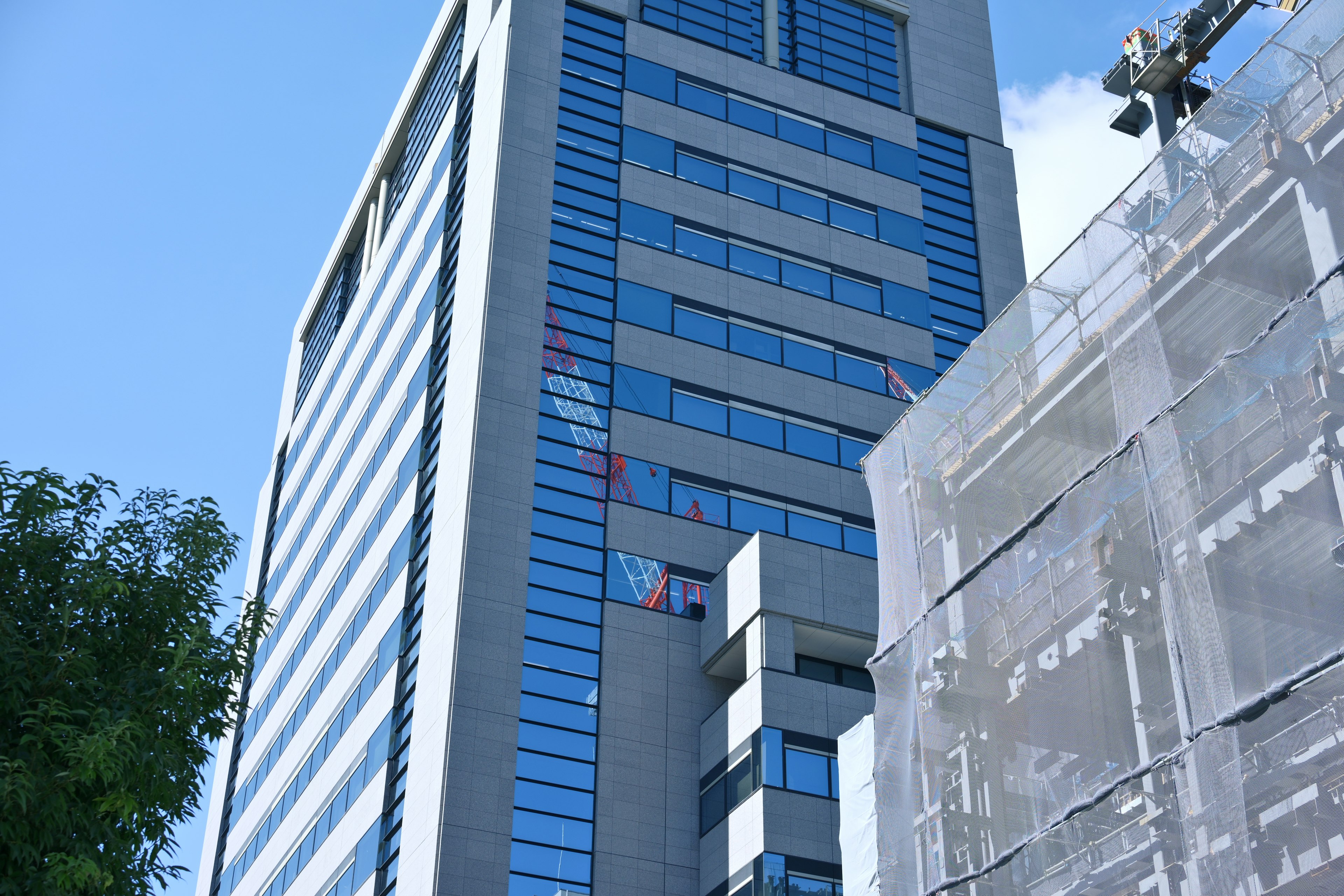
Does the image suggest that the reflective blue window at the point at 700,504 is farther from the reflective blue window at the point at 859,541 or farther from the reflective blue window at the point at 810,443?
the reflective blue window at the point at 859,541

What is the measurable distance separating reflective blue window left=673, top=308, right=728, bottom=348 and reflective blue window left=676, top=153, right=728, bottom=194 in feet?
20.4

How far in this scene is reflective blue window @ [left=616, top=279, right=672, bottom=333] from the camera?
176 ft

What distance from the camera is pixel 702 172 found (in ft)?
192

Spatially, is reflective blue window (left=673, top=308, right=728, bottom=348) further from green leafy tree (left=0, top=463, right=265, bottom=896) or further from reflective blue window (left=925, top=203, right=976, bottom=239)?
green leafy tree (left=0, top=463, right=265, bottom=896)

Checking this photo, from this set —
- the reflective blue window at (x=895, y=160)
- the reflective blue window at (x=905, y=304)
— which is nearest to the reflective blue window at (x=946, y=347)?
the reflective blue window at (x=905, y=304)

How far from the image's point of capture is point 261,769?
65188 mm

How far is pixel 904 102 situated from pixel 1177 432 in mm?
50283

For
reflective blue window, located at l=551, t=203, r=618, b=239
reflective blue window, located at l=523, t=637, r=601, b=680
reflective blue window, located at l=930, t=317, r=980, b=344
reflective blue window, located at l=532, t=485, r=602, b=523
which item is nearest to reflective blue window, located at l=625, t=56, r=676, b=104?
reflective blue window, located at l=551, t=203, r=618, b=239

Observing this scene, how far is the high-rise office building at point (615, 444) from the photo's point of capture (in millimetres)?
42969

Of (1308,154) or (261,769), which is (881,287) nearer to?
(261,769)

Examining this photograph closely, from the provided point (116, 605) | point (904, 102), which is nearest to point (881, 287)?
point (904, 102)

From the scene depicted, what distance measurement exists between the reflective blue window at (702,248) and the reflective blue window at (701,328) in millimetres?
2460

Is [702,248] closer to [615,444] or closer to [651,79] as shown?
[651,79]

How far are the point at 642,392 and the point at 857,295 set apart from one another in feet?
35.2
